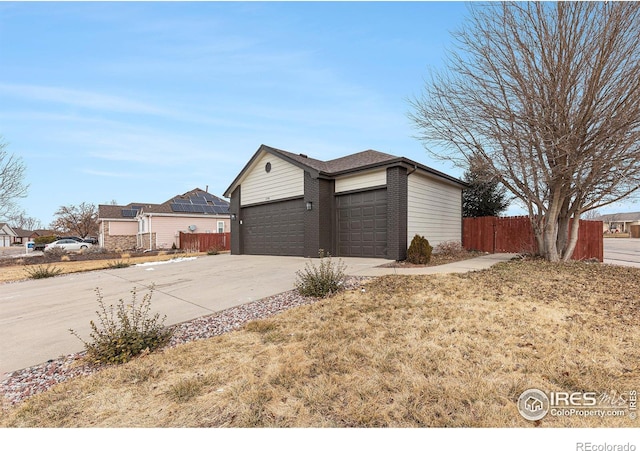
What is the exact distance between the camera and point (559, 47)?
296 inches

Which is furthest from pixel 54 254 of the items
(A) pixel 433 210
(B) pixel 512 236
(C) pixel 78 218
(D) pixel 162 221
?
(C) pixel 78 218

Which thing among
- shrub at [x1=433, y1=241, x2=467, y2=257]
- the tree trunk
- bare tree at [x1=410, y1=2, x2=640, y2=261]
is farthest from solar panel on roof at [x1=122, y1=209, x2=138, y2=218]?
the tree trunk

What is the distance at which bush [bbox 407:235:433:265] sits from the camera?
9.02 m

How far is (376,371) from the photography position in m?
2.71

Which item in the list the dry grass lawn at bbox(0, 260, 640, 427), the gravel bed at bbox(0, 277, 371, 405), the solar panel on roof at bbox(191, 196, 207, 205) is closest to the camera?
the dry grass lawn at bbox(0, 260, 640, 427)

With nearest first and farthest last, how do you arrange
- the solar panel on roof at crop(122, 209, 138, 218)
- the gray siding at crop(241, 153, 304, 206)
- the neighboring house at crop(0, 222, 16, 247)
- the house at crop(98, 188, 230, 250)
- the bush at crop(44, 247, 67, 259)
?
the gray siding at crop(241, 153, 304, 206) < the bush at crop(44, 247, 67, 259) < the house at crop(98, 188, 230, 250) < the solar panel on roof at crop(122, 209, 138, 218) < the neighboring house at crop(0, 222, 16, 247)

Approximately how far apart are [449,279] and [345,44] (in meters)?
6.31

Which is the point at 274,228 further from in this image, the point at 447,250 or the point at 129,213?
the point at 129,213

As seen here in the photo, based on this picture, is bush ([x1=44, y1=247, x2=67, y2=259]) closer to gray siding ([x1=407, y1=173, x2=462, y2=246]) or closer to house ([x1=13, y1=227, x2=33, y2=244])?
gray siding ([x1=407, y1=173, x2=462, y2=246])

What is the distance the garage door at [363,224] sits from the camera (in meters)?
10.6

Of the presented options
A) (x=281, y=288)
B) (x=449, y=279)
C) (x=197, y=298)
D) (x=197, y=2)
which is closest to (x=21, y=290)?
(x=197, y=298)

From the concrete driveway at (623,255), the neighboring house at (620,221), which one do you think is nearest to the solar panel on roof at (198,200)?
the concrete driveway at (623,255)

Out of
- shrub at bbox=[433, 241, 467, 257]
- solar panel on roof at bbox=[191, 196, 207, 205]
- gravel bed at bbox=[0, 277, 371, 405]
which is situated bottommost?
gravel bed at bbox=[0, 277, 371, 405]

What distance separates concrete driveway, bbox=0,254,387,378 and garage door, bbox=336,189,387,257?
6.06 feet
